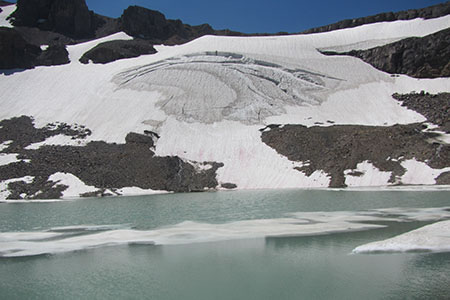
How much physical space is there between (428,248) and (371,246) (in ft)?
4.77

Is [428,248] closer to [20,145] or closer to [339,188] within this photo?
[339,188]

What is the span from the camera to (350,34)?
61344mm

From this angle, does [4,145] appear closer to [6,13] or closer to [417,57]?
[417,57]

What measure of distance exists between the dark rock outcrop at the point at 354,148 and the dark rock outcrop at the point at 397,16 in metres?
32.0

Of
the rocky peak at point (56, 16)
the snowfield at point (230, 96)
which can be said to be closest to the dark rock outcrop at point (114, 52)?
the snowfield at point (230, 96)

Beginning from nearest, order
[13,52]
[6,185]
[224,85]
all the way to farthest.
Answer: [6,185], [224,85], [13,52]

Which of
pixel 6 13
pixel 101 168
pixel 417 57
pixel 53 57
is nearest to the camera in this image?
pixel 101 168

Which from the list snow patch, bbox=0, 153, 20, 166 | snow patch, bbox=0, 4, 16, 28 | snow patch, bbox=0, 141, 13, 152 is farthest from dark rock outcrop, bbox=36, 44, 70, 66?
snow patch, bbox=0, 153, 20, 166

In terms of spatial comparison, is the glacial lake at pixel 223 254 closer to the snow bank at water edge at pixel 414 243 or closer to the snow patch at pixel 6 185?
the snow bank at water edge at pixel 414 243

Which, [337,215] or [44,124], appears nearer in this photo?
[337,215]

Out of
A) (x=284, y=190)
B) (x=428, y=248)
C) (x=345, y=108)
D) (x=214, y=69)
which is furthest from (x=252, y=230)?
(x=214, y=69)

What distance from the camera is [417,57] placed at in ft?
165

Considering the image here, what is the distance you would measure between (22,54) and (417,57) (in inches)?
2084

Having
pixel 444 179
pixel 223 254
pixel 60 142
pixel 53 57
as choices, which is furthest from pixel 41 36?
pixel 223 254
